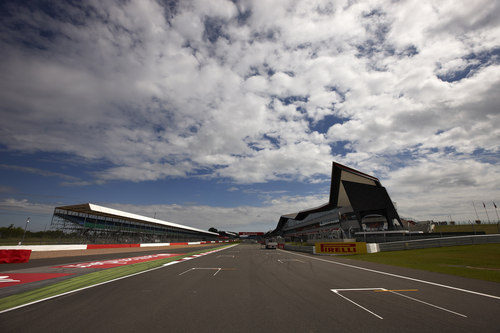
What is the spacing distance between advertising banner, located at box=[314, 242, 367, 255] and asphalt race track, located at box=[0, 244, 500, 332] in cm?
1762

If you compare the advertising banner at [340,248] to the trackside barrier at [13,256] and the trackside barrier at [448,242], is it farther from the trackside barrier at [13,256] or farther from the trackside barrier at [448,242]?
the trackside barrier at [13,256]

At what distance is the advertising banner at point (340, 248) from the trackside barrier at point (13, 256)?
96.6ft

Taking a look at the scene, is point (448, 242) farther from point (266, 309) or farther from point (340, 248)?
point (266, 309)

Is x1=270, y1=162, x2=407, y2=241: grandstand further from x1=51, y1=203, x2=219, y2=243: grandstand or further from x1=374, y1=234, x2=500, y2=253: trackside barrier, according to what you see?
x1=51, y1=203, x2=219, y2=243: grandstand

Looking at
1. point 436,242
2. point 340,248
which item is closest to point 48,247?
point 340,248

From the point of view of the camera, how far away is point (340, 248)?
2736cm

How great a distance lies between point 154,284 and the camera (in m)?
9.37

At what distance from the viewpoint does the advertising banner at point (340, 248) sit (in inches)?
1030

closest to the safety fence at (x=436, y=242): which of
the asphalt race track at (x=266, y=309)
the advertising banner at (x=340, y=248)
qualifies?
the advertising banner at (x=340, y=248)

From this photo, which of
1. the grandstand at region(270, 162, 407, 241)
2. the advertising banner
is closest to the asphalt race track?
the advertising banner

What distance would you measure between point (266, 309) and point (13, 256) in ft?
71.8

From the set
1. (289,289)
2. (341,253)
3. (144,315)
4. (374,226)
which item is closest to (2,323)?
(144,315)

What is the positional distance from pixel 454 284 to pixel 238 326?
397 inches

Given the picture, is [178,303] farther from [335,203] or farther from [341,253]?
[335,203]
